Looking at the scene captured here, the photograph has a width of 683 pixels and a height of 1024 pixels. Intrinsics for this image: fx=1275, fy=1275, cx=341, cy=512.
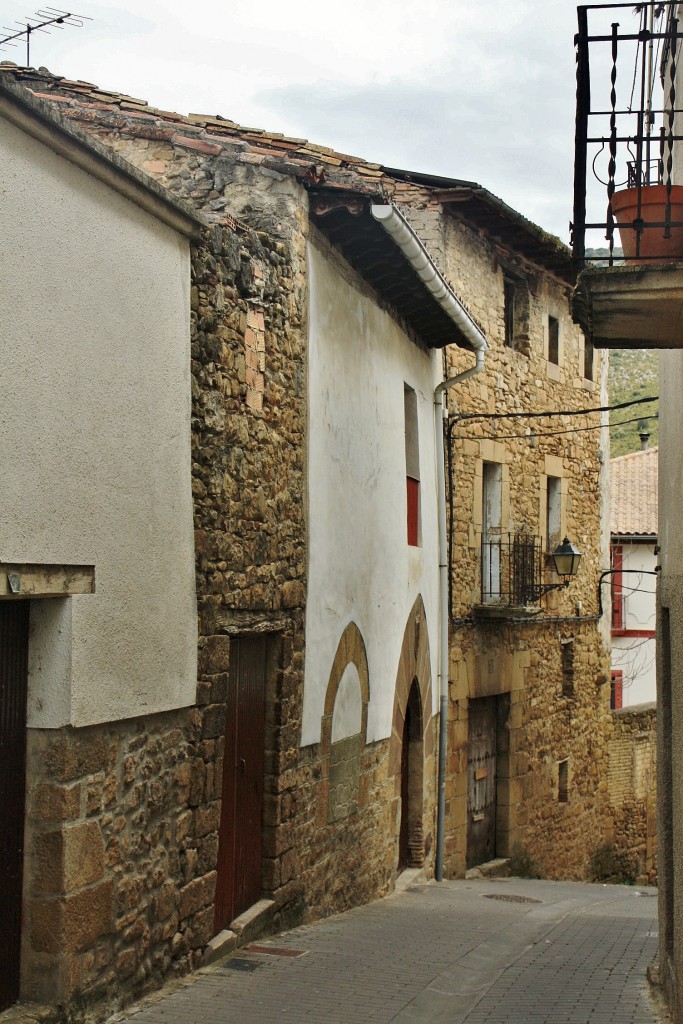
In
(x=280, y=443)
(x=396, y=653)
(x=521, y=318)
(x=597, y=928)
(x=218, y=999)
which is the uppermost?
(x=521, y=318)

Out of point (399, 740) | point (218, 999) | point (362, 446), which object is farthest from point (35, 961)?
point (399, 740)

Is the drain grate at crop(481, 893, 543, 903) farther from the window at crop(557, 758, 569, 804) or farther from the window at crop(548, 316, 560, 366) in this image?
the window at crop(548, 316, 560, 366)

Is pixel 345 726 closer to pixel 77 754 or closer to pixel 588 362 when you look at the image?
pixel 77 754

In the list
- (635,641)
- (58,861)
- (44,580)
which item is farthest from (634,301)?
(635,641)

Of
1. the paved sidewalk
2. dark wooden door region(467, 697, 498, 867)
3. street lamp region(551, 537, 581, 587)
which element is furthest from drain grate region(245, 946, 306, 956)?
street lamp region(551, 537, 581, 587)

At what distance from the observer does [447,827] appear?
13.6 m

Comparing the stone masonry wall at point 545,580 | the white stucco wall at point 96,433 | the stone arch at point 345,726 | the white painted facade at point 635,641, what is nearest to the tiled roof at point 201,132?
the white stucco wall at point 96,433

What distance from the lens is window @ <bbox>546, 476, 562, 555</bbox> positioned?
17266 mm

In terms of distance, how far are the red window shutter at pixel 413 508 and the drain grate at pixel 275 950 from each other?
204 inches

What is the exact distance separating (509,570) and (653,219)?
10270mm

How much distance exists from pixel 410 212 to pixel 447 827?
6580mm

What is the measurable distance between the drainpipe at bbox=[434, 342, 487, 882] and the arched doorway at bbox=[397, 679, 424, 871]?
62 centimetres

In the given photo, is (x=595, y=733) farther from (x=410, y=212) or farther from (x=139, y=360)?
(x=139, y=360)

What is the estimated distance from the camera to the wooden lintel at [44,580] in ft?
16.2
